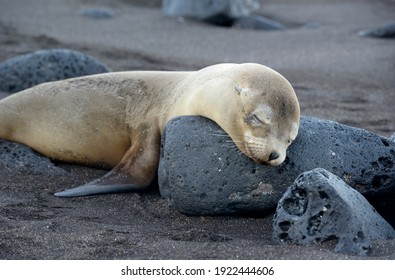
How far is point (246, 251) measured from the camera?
12.6ft

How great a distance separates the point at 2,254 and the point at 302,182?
1.50 meters

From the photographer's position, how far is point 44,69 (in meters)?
7.77

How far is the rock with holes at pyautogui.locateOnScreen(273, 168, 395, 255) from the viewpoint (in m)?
3.96

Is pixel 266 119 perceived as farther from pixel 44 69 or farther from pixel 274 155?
pixel 44 69

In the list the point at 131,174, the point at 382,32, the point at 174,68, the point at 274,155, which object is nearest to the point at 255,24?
the point at 382,32

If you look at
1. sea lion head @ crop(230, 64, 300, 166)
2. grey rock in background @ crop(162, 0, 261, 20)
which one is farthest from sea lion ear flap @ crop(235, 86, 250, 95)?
grey rock in background @ crop(162, 0, 261, 20)

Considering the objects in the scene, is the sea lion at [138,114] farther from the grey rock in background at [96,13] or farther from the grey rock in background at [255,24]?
the grey rock in background at [96,13]

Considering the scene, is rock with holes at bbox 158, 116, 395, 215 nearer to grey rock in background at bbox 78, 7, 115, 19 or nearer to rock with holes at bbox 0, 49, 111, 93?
rock with holes at bbox 0, 49, 111, 93

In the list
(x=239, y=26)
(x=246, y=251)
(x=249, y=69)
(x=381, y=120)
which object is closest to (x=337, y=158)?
(x=249, y=69)

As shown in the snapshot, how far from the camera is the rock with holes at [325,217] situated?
3.96 metres

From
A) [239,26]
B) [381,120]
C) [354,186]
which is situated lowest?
[239,26]

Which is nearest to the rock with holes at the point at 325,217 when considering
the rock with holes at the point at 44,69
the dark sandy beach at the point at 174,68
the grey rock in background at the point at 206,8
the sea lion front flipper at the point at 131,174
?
the dark sandy beach at the point at 174,68

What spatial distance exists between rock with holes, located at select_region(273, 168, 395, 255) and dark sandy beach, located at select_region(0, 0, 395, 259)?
0.25 feet
